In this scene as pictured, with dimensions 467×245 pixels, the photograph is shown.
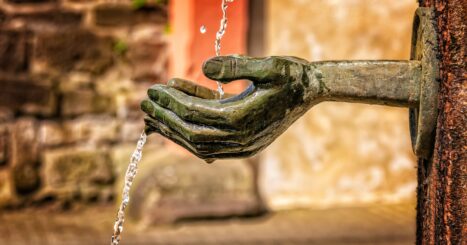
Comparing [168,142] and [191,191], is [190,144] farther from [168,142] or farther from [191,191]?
[168,142]

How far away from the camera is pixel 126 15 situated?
4.35 meters

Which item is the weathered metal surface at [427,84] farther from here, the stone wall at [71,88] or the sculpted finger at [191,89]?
the stone wall at [71,88]

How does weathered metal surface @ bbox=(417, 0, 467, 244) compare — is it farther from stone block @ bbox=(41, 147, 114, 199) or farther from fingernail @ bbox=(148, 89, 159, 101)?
stone block @ bbox=(41, 147, 114, 199)

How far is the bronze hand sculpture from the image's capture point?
4.08 feet

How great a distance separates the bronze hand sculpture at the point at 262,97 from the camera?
1.24 metres

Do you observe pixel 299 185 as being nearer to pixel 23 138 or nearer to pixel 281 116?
pixel 23 138

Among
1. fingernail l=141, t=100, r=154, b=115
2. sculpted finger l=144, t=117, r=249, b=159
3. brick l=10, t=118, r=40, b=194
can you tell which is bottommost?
brick l=10, t=118, r=40, b=194

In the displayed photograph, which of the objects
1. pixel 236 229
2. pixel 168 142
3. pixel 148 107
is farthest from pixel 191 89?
pixel 168 142

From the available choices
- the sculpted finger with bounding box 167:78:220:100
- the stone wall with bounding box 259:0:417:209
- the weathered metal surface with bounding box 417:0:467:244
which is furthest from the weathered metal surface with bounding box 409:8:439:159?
the stone wall with bounding box 259:0:417:209

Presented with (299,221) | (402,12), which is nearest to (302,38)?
(402,12)

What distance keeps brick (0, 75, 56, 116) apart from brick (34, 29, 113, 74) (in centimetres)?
12

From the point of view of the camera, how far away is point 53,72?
434 centimetres

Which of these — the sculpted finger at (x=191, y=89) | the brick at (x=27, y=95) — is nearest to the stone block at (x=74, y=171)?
the brick at (x=27, y=95)

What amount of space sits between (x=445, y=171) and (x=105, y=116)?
332cm
